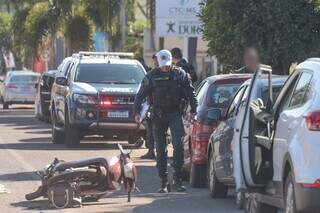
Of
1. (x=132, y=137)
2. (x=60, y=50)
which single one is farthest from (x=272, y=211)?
(x=60, y=50)

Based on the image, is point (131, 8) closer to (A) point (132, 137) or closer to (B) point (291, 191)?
(A) point (132, 137)

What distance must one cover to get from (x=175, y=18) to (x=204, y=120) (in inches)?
692

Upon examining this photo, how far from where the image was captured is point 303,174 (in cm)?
856

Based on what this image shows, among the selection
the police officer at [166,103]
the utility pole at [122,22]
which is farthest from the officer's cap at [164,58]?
the utility pole at [122,22]

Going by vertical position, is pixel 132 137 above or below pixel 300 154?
below

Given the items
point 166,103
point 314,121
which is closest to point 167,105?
point 166,103

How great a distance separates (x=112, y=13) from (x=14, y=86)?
534cm

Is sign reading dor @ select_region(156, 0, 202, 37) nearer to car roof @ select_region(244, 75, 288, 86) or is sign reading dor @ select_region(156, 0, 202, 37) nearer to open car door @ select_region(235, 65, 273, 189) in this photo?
car roof @ select_region(244, 75, 288, 86)

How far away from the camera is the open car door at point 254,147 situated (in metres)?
9.75

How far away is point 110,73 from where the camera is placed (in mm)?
22297

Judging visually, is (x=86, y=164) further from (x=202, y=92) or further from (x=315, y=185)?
(x=315, y=185)

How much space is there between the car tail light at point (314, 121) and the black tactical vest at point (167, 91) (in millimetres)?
5607

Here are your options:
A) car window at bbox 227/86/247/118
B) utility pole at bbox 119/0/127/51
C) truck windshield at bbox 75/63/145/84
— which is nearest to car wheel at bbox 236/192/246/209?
car window at bbox 227/86/247/118

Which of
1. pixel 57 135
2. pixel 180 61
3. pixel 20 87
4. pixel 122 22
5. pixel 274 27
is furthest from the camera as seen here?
pixel 20 87
